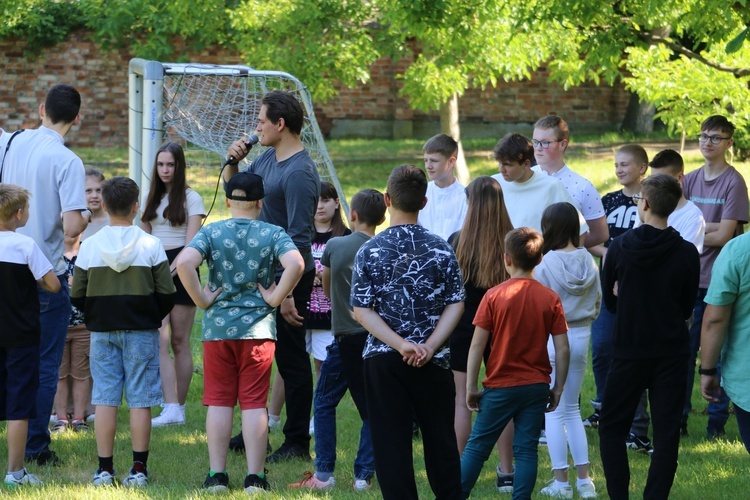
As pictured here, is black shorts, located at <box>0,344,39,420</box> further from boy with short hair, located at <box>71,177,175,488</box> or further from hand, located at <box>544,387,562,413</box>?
hand, located at <box>544,387,562,413</box>

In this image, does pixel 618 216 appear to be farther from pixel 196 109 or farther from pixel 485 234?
pixel 196 109

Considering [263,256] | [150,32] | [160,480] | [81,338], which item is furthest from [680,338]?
[150,32]

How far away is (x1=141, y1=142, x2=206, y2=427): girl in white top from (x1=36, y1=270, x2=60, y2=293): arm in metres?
1.13

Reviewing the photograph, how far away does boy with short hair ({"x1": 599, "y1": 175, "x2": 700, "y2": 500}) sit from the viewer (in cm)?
486

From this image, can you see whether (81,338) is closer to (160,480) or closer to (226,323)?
(160,480)

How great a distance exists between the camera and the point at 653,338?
15.9 ft

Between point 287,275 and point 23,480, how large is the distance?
1.84m

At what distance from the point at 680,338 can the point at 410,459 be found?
1469 mm

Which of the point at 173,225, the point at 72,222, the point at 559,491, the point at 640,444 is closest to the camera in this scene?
the point at 559,491

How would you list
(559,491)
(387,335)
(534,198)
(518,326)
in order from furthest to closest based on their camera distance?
1. (534,198)
2. (559,491)
3. (518,326)
4. (387,335)

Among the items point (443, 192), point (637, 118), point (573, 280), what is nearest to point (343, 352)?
point (573, 280)

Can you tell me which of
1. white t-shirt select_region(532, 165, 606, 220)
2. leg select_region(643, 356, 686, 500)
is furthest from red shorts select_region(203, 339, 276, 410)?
white t-shirt select_region(532, 165, 606, 220)

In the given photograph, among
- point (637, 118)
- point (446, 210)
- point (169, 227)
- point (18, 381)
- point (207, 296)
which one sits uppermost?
point (637, 118)

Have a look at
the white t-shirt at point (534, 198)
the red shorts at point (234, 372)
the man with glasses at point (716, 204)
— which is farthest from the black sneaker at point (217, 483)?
the man with glasses at point (716, 204)
